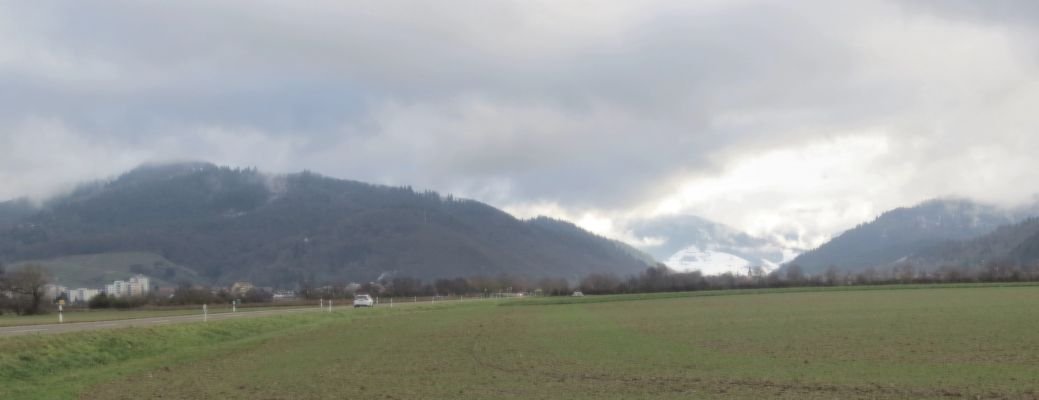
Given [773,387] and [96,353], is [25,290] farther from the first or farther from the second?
[773,387]

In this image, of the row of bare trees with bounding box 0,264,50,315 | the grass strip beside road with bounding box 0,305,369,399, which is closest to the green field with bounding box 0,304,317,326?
the row of bare trees with bounding box 0,264,50,315

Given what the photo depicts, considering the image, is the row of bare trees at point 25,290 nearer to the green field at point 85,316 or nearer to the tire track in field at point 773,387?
the green field at point 85,316

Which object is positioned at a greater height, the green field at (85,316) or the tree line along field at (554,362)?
the green field at (85,316)

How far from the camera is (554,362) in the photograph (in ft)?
84.1

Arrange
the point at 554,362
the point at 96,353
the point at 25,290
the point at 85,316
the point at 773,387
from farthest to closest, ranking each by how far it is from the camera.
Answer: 1. the point at 25,290
2. the point at 85,316
3. the point at 96,353
4. the point at 554,362
5. the point at 773,387

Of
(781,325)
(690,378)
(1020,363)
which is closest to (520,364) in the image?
(690,378)

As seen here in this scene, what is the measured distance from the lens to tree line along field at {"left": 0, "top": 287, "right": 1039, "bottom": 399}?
19.1m

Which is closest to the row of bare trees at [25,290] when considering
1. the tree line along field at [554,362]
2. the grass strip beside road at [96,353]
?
the grass strip beside road at [96,353]

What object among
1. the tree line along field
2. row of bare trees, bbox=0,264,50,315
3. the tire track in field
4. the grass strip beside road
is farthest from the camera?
row of bare trees, bbox=0,264,50,315

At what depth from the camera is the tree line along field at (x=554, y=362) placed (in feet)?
62.7

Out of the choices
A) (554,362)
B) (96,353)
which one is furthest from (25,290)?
(554,362)

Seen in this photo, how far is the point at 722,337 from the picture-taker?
34062mm

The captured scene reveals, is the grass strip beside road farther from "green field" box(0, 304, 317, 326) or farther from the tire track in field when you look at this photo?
"green field" box(0, 304, 317, 326)

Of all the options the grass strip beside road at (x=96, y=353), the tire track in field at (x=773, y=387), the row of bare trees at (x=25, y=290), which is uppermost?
the row of bare trees at (x=25, y=290)
